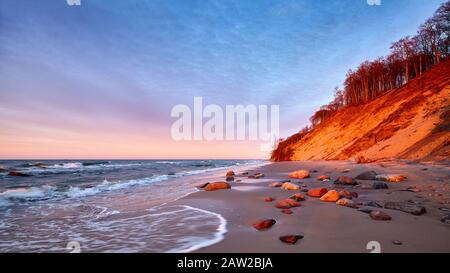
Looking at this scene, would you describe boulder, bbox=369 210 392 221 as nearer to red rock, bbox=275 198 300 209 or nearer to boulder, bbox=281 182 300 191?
red rock, bbox=275 198 300 209

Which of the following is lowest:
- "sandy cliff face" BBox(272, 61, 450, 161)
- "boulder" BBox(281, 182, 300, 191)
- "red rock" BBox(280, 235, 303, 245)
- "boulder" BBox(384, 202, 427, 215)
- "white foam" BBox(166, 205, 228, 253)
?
"white foam" BBox(166, 205, 228, 253)

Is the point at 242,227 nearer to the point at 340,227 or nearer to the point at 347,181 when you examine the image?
the point at 340,227

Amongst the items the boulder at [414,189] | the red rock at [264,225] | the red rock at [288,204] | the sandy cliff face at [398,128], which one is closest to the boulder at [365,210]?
the red rock at [288,204]

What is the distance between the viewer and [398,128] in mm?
19000

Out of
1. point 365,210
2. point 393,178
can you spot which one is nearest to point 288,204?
point 365,210

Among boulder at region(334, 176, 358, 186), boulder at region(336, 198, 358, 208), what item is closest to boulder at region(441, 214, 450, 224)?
boulder at region(336, 198, 358, 208)

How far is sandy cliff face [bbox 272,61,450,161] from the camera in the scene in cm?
1382

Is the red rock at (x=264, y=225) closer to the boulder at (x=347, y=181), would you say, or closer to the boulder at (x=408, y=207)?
the boulder at (x=408, y=207)

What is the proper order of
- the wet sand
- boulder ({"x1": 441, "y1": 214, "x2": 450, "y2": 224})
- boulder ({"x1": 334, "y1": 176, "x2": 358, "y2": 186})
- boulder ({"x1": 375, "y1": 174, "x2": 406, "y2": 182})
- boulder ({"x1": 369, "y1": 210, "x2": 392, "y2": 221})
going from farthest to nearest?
boulder ({"x1": 334, "y1": 176, "x2": 358, "y2": 186}), boulder ({"x1": 375, "y1": 174, "x2": 406, "y2": 182}), boulder ({"x1": 369, "y1": 210, "x2": 392, "y2": 221}), boulder ({"x1": 441, "y1": 214, "x2": 450, "y2": 224}), the wet sand

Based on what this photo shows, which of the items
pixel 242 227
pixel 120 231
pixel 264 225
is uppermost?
pixel 264 225

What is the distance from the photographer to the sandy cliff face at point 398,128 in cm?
A: 1382
